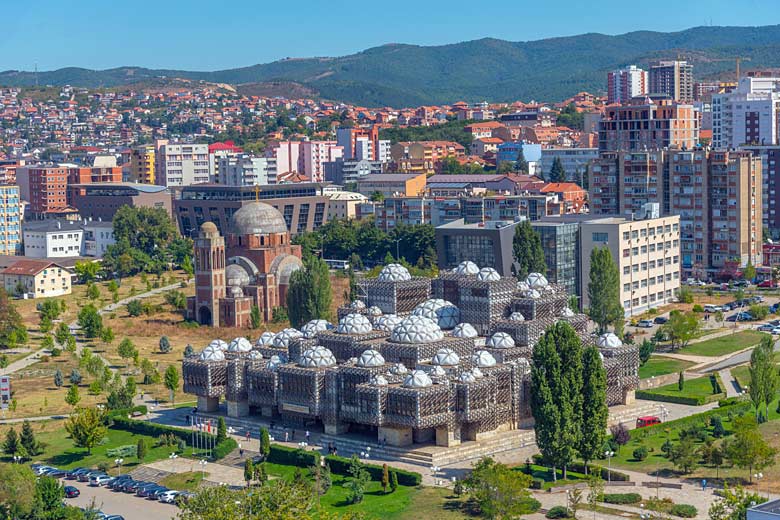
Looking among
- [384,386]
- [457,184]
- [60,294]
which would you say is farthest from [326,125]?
[384,386]

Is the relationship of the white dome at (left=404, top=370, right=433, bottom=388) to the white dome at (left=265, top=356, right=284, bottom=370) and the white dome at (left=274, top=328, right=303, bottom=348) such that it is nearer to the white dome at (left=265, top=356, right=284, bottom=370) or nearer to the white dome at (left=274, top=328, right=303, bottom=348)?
the white dome at (left=265, top=356, right=284, bottom=370)

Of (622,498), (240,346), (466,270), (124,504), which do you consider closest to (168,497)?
(124,504)

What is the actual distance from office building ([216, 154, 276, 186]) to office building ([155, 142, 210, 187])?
455cm

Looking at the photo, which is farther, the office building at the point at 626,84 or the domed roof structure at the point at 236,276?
the office building at the point at 626,84

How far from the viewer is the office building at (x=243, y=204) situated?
105062 millimetres

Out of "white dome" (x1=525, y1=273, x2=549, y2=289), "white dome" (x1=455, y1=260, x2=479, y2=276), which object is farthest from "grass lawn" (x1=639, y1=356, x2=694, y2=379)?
"white dome" (x1=455, y1=260, x2=479, y2=276)

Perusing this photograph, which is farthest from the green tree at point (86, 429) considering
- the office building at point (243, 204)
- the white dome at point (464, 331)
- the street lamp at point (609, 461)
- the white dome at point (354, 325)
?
the office building at point (243, 204)

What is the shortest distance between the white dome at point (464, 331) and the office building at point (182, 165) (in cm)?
7977

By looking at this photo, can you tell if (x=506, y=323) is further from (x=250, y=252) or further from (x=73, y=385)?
(x=250, y=252)

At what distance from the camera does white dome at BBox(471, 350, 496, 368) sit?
49.8m

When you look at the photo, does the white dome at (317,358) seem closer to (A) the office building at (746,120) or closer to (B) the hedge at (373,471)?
(B) the hedge at (373,471)

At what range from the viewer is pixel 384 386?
1886 inches

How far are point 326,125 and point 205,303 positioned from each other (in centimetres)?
9516

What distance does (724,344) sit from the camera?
6781 centimetres
